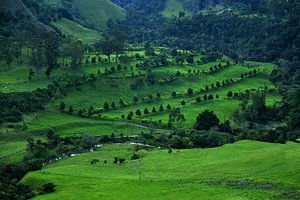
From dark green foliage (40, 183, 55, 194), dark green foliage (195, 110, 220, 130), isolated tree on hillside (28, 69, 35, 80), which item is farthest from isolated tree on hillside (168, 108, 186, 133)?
isolated tree on hillside (28, 69, 35, 80)

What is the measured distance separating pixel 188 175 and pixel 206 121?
1877 inches

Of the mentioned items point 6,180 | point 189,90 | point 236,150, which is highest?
point 189,90

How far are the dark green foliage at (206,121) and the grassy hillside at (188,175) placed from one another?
26676 millimetres

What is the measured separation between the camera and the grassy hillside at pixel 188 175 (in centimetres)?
7775

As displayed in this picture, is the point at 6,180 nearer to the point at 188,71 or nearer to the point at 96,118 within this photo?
the point at 96,118

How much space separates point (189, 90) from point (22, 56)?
66.0 m

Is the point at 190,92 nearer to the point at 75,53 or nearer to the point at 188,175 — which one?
the point at 75,53

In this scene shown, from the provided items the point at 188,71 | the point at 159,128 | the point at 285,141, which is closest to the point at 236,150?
the point at 285,141

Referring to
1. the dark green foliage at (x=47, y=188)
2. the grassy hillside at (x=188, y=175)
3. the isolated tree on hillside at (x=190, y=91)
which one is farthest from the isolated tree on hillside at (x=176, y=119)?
the dark green foliage at (x=47, y=188)

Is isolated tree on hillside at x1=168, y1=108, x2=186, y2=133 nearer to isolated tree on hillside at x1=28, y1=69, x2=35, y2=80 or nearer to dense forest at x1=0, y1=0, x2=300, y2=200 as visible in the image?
dense forest at x1=0, y1=0, x2=300, y2=200

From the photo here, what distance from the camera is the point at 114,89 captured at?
166 m

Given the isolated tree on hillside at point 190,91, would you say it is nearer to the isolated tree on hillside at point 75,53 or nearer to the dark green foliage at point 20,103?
the isolated tree on hillside at point 75,53

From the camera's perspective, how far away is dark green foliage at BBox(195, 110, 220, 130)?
435ft

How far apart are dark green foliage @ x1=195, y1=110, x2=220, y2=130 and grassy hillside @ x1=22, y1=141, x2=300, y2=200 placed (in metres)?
26.7
